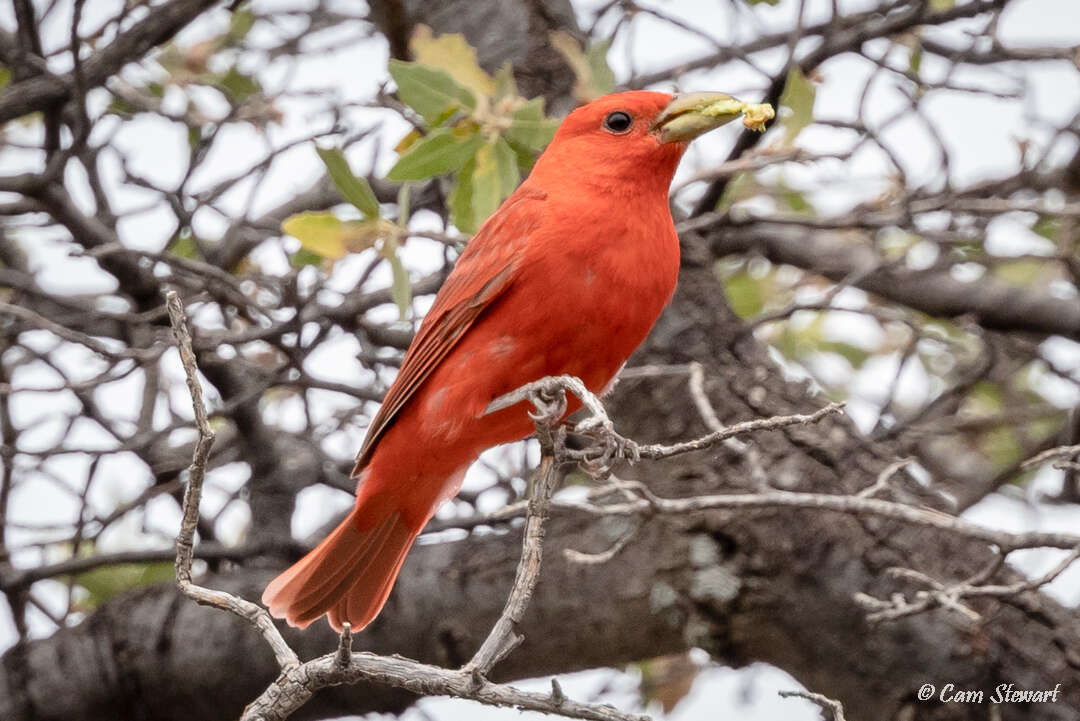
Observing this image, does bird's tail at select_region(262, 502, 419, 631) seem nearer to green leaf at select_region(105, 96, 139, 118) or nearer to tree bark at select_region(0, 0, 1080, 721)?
tree bark at select_region(0, 0, 1080, 721)

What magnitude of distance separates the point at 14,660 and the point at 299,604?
1.11 meters

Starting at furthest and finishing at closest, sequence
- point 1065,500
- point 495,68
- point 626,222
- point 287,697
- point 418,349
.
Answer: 1. point 495,68
2. point 1065,500
3. point 418,349
4. point 626,222
5. point 287,697

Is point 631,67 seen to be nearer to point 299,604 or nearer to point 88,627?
point 299,604

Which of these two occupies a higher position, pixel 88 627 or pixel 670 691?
pixel 88 627

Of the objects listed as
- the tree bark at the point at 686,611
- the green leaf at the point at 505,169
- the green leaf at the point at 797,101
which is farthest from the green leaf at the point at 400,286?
the green leaf at the point at 797,101

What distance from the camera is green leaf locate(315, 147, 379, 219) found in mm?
3420

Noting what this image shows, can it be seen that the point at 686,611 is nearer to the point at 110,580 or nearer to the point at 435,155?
the point at 435,155

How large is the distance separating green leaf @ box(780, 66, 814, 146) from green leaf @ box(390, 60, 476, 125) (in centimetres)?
98

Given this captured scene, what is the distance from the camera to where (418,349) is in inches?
137

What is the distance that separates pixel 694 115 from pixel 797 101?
0.51 m

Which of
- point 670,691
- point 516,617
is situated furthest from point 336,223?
point 670,691

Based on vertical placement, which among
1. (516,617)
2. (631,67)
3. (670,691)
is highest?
(631,67)

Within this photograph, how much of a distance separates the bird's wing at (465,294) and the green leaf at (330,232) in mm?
267

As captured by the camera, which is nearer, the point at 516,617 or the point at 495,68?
the point at 516,617
